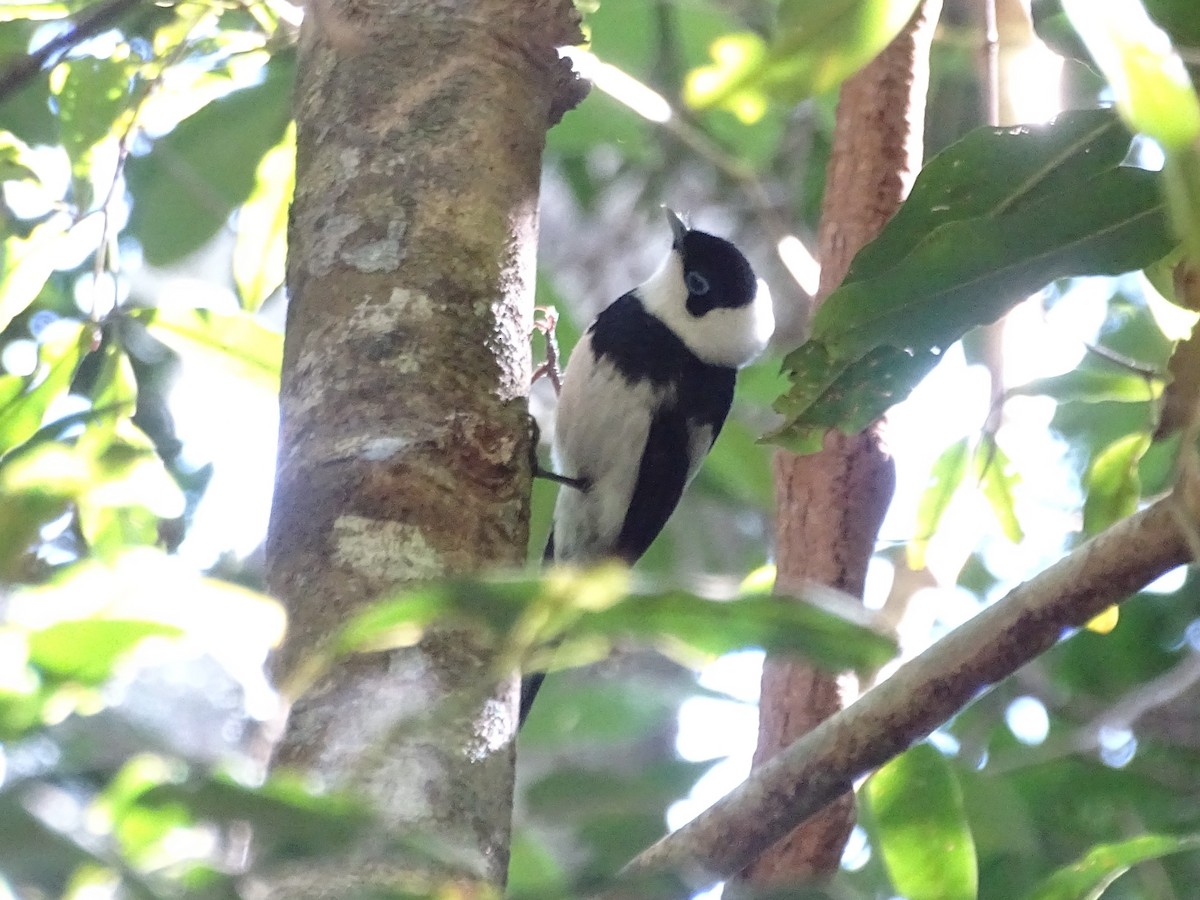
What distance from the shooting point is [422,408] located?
3.93 ft

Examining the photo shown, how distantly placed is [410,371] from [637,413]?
1280 mm

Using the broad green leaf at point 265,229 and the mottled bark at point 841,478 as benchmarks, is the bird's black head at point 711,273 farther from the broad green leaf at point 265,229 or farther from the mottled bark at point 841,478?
the broad green leaf at point 265,229

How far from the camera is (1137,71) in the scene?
1.78ft

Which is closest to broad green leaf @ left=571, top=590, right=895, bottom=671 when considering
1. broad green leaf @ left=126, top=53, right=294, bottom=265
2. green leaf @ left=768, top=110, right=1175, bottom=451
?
green leaf @ left=768, top=110, right=1175, bottom=451

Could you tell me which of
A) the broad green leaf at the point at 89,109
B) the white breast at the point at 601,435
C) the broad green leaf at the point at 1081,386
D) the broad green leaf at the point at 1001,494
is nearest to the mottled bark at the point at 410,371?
the broad green leaf at the point at 89,109

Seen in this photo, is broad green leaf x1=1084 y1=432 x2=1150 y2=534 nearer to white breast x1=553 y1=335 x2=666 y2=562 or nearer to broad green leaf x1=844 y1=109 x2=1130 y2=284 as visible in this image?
broad green leaf x1=844 y1=109 x2=1130 y2=284

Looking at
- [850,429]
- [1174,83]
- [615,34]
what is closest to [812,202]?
[615,34]

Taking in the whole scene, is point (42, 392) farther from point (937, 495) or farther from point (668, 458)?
point (668, 458)

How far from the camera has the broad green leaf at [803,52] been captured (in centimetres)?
79

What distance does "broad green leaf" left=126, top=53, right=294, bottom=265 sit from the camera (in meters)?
1.87

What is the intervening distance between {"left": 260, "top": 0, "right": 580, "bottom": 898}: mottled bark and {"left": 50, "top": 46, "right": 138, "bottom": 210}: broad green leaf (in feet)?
0.74

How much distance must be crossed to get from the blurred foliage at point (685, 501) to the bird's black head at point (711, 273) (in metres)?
0.30

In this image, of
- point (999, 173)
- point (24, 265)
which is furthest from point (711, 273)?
point (999, 173)

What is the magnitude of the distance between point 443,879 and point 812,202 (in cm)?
241
